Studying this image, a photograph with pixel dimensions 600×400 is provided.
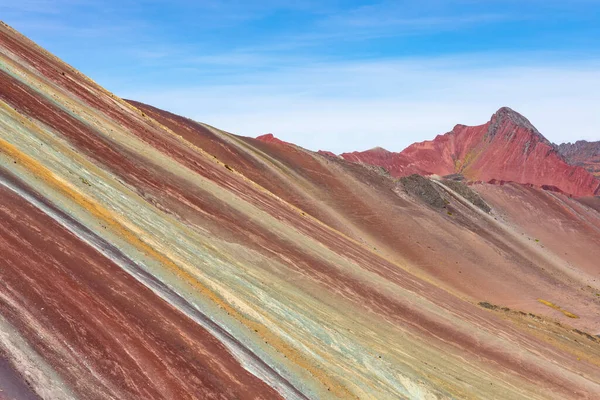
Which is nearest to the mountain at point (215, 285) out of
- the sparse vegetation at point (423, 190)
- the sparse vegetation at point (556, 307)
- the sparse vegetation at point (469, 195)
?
the sparse vegetation at point (556, 307)

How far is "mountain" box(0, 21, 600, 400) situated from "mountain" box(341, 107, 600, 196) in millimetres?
83625

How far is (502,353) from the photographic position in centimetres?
3753

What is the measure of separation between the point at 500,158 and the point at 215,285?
13975 centimetres

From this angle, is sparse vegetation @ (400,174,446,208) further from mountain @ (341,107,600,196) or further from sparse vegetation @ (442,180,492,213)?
mountain @ (341,107,600,196)

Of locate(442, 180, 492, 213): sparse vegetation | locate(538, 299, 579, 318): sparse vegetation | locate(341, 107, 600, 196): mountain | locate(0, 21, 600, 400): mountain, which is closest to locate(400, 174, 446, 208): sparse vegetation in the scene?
locate(0, 21, 600, 400): mountain

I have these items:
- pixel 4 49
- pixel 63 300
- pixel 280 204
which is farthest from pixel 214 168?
pixel 63 300

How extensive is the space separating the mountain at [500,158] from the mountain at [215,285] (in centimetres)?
8363

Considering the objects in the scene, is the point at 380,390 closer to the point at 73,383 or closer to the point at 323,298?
the point at 323,298

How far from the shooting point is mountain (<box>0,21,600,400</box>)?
650 inches

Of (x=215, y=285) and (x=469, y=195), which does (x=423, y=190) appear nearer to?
(x=469, y=195)

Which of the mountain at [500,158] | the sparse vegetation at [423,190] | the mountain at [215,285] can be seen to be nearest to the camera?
the mountain at [215,285]

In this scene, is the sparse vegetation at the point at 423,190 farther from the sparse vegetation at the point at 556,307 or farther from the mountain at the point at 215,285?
the sparse vegetation at the point at 556,307

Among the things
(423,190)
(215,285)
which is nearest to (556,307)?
(423,190)

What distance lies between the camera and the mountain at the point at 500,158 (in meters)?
150
